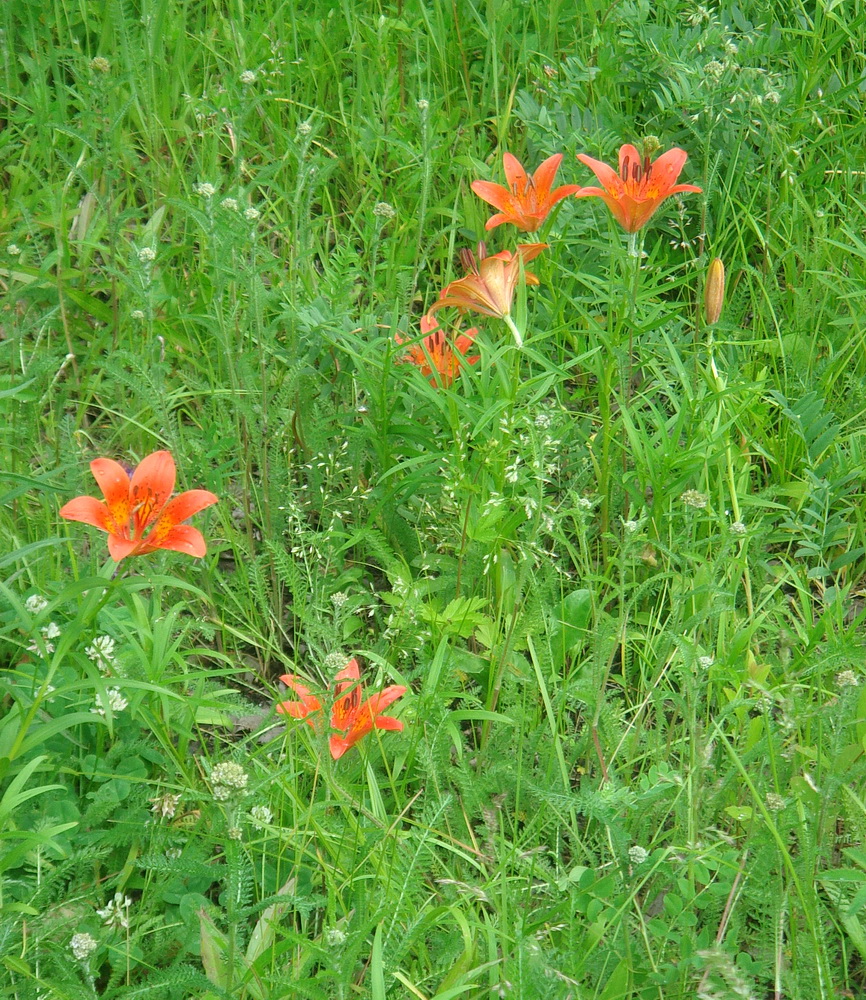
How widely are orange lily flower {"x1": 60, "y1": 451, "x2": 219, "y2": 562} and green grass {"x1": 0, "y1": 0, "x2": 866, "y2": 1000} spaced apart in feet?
0.23

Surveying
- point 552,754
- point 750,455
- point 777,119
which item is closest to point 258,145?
point 777,119

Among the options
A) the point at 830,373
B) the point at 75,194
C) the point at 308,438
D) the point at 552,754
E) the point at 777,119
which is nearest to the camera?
the point at 552,754

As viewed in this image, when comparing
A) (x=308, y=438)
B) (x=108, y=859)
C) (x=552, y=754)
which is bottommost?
(x=108, y=859)

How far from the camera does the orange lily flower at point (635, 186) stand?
2246mm

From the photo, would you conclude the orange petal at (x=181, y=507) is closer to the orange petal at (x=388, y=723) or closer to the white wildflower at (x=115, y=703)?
the white wildflower at (x=115, y=703)

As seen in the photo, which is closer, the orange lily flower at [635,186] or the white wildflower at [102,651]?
the white wildflower at [102,651]

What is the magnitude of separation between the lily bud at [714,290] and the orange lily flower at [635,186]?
0.19 meters

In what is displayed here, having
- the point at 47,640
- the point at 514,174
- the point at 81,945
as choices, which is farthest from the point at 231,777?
the point at 514,174

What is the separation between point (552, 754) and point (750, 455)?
1019 millimetres

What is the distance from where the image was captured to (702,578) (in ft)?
7.63

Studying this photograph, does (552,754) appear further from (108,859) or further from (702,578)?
(108,859)

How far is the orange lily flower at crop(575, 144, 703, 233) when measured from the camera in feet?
7.37

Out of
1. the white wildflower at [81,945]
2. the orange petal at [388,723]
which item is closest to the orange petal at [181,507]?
the orange petal at [388,723]

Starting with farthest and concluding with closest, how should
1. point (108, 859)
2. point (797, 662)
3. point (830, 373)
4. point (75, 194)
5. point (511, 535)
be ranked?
point (75, 194) → point (830, 373) → point (511, 535) → point (797, 662) → point (108, 859)
